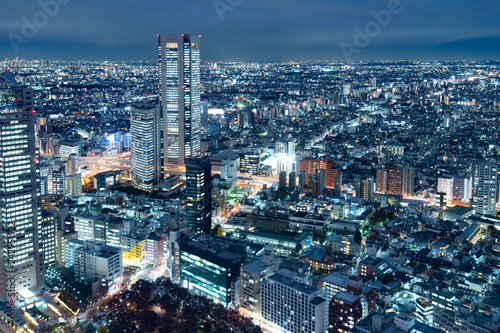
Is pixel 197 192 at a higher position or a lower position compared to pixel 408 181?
higher

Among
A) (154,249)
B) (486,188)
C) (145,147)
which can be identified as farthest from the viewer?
(145,147)

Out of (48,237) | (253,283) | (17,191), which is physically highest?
(17,191)

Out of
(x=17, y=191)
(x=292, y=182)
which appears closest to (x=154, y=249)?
(x=17, y=191)

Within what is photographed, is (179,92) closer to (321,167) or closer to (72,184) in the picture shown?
(72,184)

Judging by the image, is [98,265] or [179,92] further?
[179,92]

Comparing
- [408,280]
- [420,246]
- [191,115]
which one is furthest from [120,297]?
[191,115]

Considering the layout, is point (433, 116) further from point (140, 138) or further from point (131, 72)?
point (131, 72)

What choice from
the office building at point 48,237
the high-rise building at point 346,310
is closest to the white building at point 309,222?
the high-rise building at point 346,310
